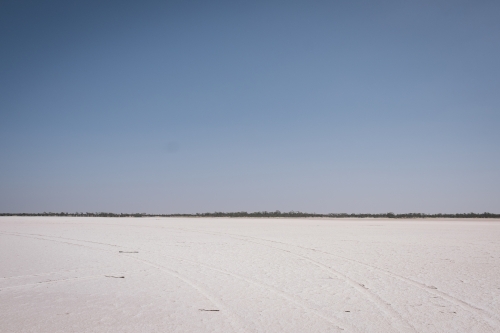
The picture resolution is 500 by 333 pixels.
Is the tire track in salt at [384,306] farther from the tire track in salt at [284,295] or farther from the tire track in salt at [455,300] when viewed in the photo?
the tire track in salt at [455,300]

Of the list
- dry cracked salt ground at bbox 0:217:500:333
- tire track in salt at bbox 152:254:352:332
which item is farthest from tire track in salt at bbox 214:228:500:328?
tire track in salt at bbox 152:254:352:332

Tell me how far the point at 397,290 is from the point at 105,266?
23.5ft

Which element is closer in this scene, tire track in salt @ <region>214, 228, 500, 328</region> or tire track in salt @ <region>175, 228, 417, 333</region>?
tire track in salt @ <region>175, 228, 417, 333</region>

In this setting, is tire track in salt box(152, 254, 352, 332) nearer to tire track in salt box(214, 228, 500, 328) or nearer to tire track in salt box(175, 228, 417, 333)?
tire track in salt box(175, 228, 417, 333)

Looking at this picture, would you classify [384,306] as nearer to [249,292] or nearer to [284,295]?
[284,295]

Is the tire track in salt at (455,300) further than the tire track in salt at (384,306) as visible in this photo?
Yes

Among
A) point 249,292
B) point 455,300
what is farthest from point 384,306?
point 249,292

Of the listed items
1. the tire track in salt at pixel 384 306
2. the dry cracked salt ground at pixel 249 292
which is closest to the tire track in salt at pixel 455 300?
the dry cracked salt ground at pixel 249 292

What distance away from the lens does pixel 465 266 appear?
9555 mm

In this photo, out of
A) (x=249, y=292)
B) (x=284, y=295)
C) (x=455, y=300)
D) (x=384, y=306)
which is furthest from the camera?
(x=249, y=292)

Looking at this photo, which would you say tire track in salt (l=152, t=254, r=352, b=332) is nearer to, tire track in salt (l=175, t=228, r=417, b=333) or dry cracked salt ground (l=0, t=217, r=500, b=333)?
dry cracked salt ground (l=0, t=217, r=500, b=333)

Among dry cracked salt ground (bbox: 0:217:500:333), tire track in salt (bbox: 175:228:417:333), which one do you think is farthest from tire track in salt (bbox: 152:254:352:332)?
tire track in salt (bbox: 175:228:417:333)

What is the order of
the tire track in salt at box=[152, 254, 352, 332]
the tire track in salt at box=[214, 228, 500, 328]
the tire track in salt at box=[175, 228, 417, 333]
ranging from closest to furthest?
the tire track in salt at box=[175, 228, 417, 333]
the tire track in salt at box=[152, 254, 352, 332]
the tire track in salt at box=[214, 228, 500, 328]

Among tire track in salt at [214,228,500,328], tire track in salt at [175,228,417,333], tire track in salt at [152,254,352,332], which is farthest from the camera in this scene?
tire track in salt at [214,228,500,328]
